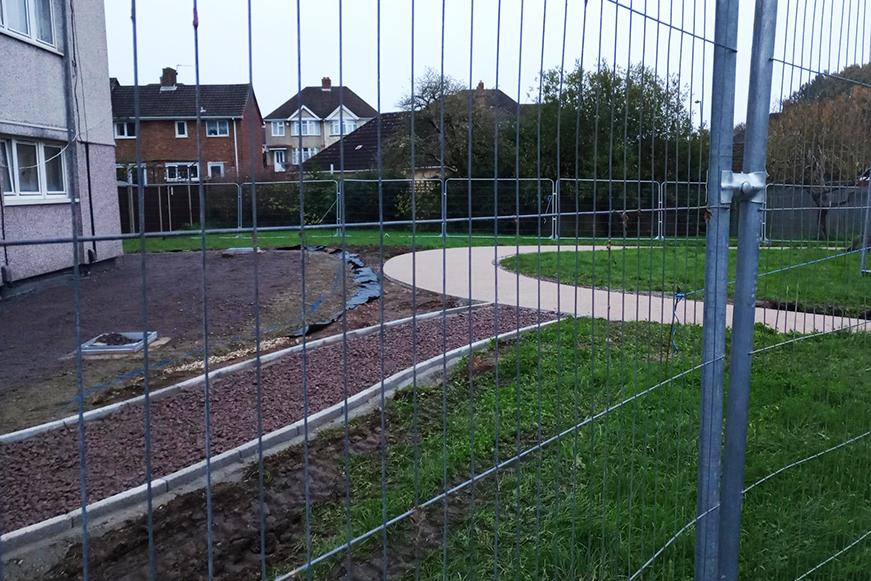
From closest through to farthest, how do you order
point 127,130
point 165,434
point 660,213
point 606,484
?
point 127,130 < point 660,213 < point 606,484 < point 165,434

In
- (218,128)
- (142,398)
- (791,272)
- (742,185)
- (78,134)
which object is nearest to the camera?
(78,134)

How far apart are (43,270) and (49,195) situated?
22 cm

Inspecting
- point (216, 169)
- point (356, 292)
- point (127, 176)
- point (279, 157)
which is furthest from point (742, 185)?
point (356, 292)

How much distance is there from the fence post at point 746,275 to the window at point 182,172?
6.94ft

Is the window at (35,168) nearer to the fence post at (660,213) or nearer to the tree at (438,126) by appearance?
the tree at (438,126)

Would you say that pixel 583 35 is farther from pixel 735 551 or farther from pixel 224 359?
pixel 224 359

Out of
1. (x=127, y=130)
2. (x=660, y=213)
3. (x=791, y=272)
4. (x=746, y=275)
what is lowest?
(x=791, y=272)

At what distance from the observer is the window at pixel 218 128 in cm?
158

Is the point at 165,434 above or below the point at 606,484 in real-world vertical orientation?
below

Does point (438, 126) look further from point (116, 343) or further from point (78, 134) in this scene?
point (116, 343)

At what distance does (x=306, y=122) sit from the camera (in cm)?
169

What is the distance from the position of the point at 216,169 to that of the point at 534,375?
4.54 meters

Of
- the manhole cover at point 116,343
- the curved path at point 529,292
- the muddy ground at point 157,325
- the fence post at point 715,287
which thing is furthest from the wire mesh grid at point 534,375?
the curved path at point 529,292

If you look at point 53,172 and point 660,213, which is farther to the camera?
point 660,213
